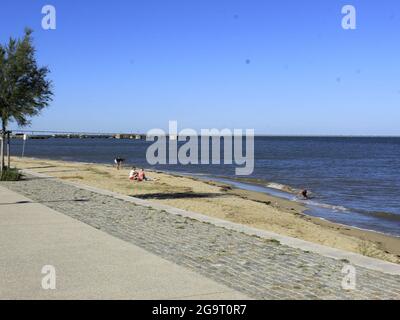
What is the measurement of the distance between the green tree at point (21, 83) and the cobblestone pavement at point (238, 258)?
27.7 feet

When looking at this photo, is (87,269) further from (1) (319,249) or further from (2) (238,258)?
(1) (319,249)

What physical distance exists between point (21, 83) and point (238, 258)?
48.9ft

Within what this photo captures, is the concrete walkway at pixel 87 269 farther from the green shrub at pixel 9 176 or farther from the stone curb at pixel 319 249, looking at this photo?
the green shrub at pixel 9 176

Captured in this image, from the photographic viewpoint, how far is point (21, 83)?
19.9 metres

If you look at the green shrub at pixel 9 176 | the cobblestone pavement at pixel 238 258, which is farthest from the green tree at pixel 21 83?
the cobblestone pavement at pixel 238 258

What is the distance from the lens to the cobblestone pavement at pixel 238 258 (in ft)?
19.9

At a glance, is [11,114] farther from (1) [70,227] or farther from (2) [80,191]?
(1) [70,227]

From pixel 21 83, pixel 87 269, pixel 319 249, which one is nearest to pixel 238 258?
pixel 319 249

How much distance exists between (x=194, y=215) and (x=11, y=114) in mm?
11045

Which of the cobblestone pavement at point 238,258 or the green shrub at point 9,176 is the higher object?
the green shrub at point 9,176

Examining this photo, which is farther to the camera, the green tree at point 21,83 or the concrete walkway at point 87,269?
the green tree at point 21,83

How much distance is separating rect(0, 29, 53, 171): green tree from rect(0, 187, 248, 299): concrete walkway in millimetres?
10595

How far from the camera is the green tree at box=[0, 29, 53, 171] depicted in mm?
19766

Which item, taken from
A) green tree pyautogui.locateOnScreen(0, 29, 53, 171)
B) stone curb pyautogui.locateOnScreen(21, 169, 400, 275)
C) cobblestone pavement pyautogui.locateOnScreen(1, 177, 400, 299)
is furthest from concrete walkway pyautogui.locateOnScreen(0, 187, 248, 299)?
green tree pyautogui.locateOnScreen(0, 29, 53, 171)
